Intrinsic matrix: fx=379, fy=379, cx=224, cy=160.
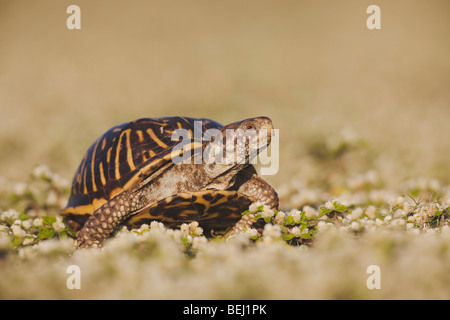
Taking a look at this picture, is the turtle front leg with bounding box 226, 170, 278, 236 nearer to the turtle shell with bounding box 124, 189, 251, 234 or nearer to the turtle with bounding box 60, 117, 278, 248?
the turtle with bounding box 60, 117, 278, 248

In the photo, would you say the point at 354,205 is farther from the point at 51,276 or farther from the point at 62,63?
the point at 62,63

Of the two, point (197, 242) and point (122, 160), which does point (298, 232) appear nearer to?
point (197, 242)

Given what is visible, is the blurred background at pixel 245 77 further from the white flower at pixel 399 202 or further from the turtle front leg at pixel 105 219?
the turtle front leg at pixel 105 219

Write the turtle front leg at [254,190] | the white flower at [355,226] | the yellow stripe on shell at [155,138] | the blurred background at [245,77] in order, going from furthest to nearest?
1. the blurred background at [245,77]
2. the turtle front leg at [254,190]
3. the yellow stripe on shell at [155,138]
4. the white flower at [355,226]

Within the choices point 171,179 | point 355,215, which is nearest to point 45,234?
point 171,179

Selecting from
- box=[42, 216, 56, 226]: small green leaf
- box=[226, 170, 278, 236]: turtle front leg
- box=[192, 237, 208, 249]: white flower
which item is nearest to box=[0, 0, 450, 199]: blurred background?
box=[226, 170, 278, 236]: turtle front leg

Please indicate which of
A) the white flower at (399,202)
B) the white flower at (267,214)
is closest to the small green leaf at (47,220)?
the white flower at (267,214)
